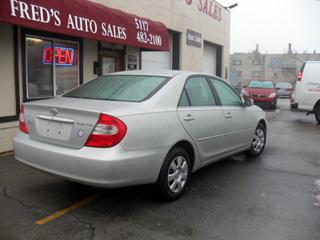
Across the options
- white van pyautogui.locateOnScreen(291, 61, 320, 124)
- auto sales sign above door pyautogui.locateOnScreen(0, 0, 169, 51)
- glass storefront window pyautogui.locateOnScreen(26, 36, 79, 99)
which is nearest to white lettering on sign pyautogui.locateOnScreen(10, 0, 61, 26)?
auto sales sign above door pyautogui.locateOnScreen(0, 0, 169, 51)

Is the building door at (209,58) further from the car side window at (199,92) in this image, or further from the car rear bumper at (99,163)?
the car rear bumper at (99,163)

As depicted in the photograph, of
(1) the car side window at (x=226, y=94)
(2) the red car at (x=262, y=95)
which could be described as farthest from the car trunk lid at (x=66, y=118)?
(2) the red car at (x=262, y=95)

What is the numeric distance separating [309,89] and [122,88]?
10.1 metres

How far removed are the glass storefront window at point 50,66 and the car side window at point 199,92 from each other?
4104mm

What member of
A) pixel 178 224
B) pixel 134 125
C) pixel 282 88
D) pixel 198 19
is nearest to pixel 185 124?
pixel 134 125

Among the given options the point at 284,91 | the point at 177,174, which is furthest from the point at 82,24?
the point at 284,91

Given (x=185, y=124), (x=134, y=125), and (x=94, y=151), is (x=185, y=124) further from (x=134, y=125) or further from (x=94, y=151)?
(x=94, y=151)

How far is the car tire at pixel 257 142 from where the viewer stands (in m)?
6.75

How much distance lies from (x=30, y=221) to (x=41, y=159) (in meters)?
0.65

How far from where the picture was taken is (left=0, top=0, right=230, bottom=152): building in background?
22.5 feet

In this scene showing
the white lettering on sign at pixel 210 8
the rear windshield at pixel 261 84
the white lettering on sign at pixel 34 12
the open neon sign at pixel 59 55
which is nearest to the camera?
the white lettering on sign at pixel 34 12

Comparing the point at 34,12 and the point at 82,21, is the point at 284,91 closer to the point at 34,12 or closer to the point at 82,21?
the point at 82,21

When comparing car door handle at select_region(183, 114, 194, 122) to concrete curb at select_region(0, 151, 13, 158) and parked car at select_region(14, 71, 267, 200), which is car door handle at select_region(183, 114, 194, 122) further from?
concrete curb at select_region(0, 151, 13, 158)

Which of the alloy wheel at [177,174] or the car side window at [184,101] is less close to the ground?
the car side window at [184,101]
